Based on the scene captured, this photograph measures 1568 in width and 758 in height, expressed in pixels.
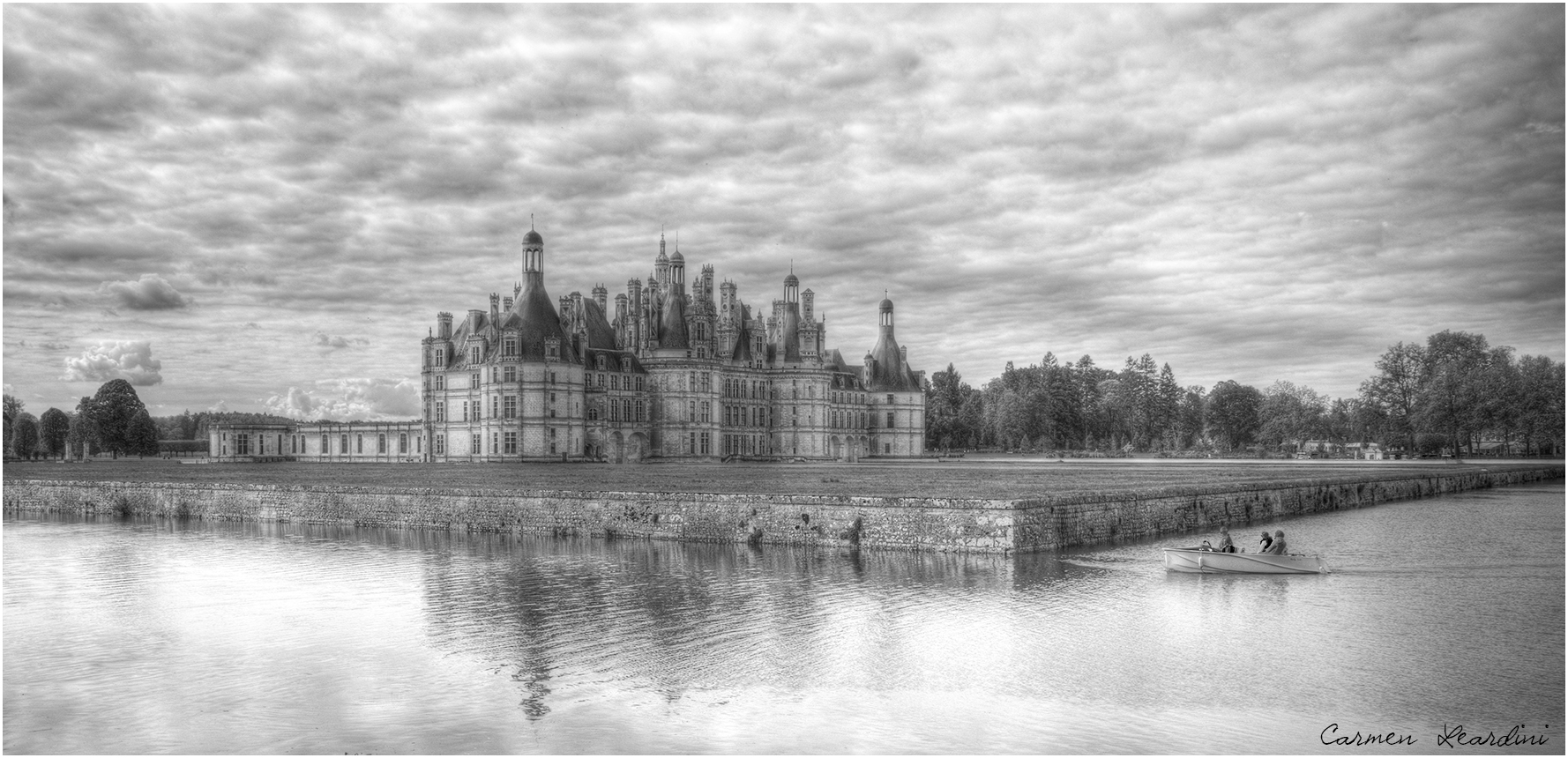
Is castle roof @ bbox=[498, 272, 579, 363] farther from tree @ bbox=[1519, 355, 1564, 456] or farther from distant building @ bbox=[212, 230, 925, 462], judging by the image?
tree @ bbox=[1519, 355, 1564, 456]

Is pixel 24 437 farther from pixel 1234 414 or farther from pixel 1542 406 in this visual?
pixel 1542 406

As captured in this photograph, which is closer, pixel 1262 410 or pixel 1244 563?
pixel 1244 563

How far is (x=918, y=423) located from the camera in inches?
4729

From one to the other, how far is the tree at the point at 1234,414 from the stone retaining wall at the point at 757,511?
85381 mm

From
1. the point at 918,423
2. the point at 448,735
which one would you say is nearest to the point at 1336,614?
the point at 448,735

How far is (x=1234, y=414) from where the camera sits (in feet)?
436

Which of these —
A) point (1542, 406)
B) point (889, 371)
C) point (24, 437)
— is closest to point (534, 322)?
point (889, 371)

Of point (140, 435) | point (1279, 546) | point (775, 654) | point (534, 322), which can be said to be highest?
point (534, 322)

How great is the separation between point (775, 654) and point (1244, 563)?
43.1ft

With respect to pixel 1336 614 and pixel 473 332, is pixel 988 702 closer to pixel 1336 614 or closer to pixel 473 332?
pixel 1336 614

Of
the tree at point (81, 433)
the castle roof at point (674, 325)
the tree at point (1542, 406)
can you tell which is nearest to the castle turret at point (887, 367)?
the castle roof at point (674, 325)

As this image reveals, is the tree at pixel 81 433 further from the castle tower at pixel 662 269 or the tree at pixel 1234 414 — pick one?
the tree at pixel 1234 414

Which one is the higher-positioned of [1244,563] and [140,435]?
[140,435]

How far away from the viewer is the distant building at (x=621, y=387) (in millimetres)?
88375
